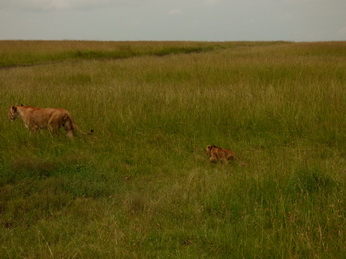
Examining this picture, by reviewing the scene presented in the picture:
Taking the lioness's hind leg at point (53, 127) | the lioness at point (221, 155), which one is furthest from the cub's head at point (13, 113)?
the lioness at point (221, 155)

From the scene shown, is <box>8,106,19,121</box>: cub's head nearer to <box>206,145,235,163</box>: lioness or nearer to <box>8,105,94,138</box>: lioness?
<box>8,105,94,138</box>: lioness

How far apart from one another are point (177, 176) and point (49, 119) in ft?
8.35

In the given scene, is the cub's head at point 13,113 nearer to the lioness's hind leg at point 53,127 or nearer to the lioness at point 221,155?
the lioness's hind leg at point 53,127

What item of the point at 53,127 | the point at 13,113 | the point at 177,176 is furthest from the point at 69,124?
the point at 177,176

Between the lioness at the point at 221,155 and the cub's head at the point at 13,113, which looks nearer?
the lioness at the point at 221,155

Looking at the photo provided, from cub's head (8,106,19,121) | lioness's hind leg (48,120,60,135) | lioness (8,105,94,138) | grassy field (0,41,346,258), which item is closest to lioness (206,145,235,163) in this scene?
grassy field (0,41,346,258)

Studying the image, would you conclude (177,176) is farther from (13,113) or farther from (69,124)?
(13,113)

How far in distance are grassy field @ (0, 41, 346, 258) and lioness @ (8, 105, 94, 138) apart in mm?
157

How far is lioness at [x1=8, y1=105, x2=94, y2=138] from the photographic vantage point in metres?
6.08

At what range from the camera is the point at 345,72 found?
10789 mm

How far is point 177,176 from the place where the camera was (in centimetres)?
491

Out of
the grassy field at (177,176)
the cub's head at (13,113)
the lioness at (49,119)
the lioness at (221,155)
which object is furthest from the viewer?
the cub's head at (13,113)

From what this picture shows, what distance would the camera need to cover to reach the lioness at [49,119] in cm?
608

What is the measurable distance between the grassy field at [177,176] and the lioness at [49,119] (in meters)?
0.16
